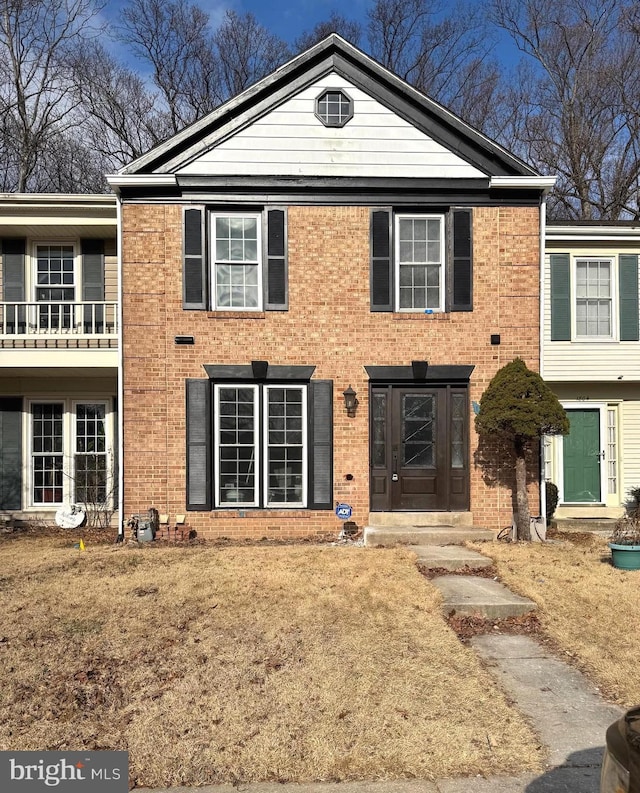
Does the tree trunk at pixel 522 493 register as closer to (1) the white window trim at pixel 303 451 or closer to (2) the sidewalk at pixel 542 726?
(1) the white window trim at pixel 303 451

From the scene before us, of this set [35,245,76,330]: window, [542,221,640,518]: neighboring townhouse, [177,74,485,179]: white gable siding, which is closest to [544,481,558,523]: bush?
[542,221,640,518]: neighboring townhouse

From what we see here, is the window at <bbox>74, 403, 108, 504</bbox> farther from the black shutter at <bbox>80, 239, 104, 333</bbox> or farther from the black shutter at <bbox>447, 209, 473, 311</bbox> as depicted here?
the black shutter at <bbox>447, 209, 473, 311</bbox>

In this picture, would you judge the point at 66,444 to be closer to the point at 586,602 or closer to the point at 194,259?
the point at 194,259

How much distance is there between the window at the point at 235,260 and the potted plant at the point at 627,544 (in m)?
6.19

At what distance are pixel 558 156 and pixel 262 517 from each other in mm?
20094

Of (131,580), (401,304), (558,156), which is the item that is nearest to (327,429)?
(401,304)

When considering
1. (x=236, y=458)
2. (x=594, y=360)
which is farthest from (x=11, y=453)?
(x=594, y=360)

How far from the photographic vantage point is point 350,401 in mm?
10289

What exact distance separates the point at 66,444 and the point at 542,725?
1074 centimetres

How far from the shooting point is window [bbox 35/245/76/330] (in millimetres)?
12133

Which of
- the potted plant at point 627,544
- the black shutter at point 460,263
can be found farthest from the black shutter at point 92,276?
the potted plant at point 627,544

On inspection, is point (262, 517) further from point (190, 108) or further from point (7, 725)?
point (190, 108)

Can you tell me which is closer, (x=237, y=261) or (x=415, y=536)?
(x=415, y=536)

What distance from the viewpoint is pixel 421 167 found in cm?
1046
